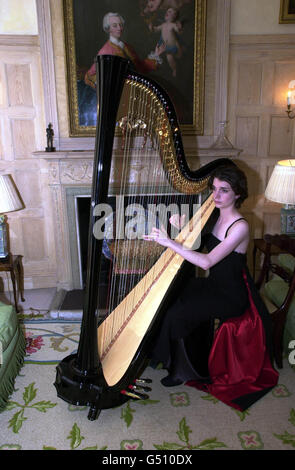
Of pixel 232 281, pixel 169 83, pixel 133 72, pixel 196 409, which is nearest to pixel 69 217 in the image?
pixel 169 83

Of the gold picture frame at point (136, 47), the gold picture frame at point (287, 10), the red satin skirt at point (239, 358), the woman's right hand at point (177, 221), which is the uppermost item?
the gold picture frame at point (287, 10)

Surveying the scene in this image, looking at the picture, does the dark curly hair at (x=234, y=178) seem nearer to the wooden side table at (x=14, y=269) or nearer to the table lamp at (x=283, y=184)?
the table lamp at (x=283, y=184)

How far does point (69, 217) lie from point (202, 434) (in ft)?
7.90

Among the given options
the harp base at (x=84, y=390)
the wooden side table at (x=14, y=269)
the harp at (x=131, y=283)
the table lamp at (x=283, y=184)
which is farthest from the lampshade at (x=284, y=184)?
the wooden side table at (x=14, y=269)

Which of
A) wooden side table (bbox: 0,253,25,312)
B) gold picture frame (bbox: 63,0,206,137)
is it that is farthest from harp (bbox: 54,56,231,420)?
wooden side table (bbox: 0,253,25,312)

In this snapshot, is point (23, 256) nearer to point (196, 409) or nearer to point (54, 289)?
point (54, 289)

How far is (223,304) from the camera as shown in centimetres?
232

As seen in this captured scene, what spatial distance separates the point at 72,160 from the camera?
360cm

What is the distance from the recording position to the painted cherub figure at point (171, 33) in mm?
3363

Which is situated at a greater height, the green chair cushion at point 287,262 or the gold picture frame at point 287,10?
the gold picture frame at point 287,10

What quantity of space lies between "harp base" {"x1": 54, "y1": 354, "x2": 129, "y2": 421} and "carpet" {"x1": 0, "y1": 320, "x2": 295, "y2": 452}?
0.79 ft

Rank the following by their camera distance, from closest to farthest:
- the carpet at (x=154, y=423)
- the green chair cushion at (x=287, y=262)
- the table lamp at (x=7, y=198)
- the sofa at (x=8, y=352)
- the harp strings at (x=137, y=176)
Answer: the harp strings at (x=137, y=176)
the carpet at (x=154, y=423)
the sofa at (x=8, y=352)
the green chair cushion at (x=287, y=262)
the table lamp at (x=7, y=198)

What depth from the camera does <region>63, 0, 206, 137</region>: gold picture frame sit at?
331 cm

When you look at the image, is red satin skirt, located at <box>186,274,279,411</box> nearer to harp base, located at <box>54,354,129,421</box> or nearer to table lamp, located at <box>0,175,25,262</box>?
harp base, located at <box>54,354,129,421</box>
